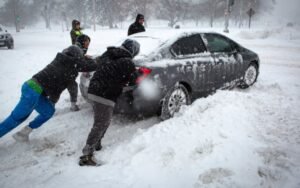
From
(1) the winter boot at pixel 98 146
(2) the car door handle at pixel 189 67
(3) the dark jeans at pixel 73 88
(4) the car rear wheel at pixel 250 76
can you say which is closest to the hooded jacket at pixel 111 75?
(1) the winter boot at pixel 98 146

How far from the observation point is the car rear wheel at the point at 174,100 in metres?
4.81

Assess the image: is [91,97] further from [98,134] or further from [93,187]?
[93,187]

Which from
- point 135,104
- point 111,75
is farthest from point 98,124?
point 135,104

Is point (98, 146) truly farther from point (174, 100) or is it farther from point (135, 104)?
point (174, 100)

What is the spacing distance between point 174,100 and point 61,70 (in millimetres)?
2142

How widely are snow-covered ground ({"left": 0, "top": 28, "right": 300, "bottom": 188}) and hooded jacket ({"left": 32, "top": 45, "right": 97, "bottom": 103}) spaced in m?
1.00

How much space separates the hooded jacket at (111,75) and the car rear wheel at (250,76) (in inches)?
170

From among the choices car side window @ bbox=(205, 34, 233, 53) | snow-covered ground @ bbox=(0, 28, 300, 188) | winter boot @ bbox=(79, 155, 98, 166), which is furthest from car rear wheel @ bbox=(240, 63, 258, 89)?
winter boot @ bbox=(79, 155, 98, 166)

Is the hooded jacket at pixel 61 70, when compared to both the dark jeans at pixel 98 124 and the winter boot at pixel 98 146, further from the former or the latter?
the winter boot at pixel 98 146

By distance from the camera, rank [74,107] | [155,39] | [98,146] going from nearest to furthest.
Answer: [98,146] → [155,39] → [74,107]

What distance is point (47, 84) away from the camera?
3979 millimetres

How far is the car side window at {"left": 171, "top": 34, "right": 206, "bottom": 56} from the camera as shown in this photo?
197 inches

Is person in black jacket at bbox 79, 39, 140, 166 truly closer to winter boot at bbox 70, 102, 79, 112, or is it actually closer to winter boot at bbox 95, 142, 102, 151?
winter boot at bbox 95, 142, 102, 151

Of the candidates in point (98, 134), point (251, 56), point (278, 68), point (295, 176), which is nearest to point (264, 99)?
point (251, 56)
